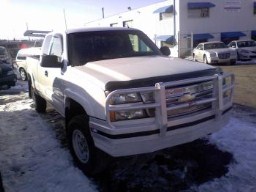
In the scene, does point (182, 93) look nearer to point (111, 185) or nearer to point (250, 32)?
point (111, 185)

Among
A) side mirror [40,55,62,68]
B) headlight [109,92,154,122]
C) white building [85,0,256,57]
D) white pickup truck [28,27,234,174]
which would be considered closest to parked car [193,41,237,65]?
white building [85,0,256,57]

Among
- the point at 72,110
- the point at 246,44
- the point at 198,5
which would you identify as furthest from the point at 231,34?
the point at 72,110

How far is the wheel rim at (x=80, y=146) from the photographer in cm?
451

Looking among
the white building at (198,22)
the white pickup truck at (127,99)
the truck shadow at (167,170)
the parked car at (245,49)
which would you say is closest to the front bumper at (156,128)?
the white pickup truck at (127,99)

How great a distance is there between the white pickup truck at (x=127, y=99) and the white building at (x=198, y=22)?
91.0ft

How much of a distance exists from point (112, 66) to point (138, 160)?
1493 mm

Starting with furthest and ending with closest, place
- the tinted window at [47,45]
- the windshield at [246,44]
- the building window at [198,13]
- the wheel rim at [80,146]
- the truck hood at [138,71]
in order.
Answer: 1. the building window at [198,13]
2. the windshield at [246,44]
3. the tinted window at [47,45]
4. the wheel rim at [80,146]
5. the truck hood at [138,71]

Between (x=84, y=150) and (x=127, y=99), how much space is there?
1311mm

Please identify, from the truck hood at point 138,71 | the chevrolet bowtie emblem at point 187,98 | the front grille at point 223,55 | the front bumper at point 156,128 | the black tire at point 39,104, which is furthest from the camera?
the front grille at point 223,55

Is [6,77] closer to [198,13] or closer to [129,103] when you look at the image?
[129,103]

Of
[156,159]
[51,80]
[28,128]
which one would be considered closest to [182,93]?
[156,159]

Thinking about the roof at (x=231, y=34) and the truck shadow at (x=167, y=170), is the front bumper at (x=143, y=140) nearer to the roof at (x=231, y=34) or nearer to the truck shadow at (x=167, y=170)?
the truck shadow at (x=167, y=170)

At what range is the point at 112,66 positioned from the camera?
4516 mm

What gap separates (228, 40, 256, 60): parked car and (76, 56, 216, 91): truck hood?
19329 millimetres
